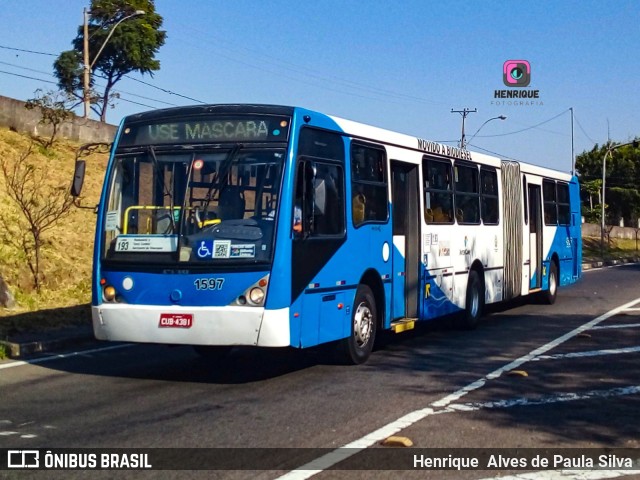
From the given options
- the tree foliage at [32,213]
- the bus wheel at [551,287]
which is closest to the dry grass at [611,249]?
the bus wheel at [551,287]

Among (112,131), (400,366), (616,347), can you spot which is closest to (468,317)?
(616,347)

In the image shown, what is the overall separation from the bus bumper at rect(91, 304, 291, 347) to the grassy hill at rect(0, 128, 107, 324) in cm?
544

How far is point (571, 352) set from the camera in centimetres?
1223

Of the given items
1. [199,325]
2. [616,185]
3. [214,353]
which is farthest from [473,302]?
[616,185]

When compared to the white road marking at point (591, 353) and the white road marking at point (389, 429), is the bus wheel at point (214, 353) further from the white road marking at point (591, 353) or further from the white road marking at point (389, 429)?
the white road marking at point (591, 353)

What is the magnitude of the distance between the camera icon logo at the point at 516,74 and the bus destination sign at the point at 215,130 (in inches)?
1138

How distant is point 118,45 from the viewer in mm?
66188

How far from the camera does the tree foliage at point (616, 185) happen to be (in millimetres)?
75062

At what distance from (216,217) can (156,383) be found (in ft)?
6.44

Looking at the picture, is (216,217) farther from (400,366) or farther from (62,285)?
(62,285)

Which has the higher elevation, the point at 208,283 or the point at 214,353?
the point at 208,283

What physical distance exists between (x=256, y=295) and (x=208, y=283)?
52 cm

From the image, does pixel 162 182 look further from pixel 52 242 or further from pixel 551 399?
pixel 52 242

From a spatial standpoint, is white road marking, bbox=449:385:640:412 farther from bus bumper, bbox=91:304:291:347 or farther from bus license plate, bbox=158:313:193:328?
bus license plate, bbox=158:313:193:328
